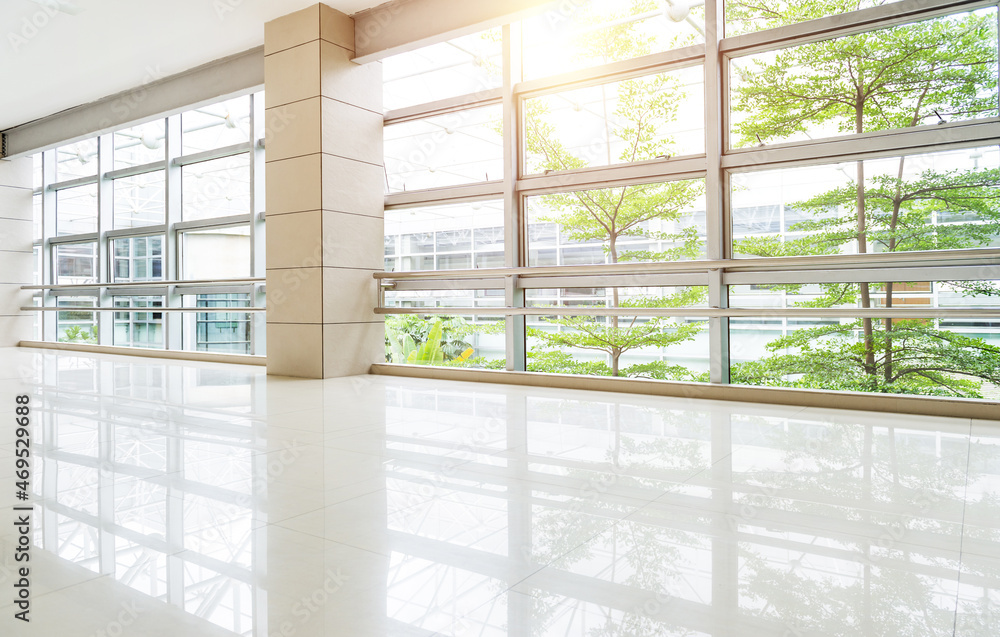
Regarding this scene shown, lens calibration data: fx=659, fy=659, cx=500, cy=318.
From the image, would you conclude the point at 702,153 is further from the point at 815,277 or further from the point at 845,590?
the point at 845,590

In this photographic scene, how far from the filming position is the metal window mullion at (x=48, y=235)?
9516 millimetres

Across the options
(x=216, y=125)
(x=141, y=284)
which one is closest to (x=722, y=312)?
(x=216, y=125)

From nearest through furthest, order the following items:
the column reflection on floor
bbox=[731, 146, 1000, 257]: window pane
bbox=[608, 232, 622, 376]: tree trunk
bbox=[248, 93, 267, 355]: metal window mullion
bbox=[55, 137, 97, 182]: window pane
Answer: the column reflection on floor
bbox=[731, 146, 1000, 257]: window pane
bbox=[608, 232, 622, 376]: tree trunk
bbox=[248, 93, 267, 355]: metal window mullion
bbox=[55, 137, 97, 182]: window pane

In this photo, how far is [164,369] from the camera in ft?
19.2

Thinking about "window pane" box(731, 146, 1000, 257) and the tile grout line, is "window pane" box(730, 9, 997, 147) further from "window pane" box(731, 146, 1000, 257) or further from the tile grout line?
the tile grout line

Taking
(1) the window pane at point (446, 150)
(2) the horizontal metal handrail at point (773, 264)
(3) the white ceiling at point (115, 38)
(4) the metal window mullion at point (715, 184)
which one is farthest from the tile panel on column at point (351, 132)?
(4) the metal window mullion at point (715, 184)

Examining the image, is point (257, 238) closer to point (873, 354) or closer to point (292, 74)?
point (292, 74)

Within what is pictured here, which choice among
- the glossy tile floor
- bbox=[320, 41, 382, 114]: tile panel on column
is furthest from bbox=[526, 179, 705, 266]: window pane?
bbox=[320, 41, 382, 114]: tile panel on column

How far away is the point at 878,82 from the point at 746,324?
5.25 ft

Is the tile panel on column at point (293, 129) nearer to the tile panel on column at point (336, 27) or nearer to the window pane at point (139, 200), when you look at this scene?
the tile panel on column at point (336, 27)

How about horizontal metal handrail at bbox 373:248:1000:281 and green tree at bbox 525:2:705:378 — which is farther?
green tree at bbox 525:2:705:378

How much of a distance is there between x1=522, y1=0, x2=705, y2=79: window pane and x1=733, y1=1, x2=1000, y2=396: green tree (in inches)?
15.4

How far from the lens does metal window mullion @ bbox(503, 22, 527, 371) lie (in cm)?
504

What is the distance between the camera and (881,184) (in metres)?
3.83
